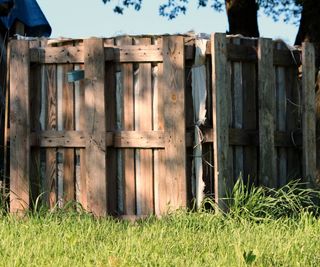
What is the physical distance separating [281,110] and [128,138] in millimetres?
1992

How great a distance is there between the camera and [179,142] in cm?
892

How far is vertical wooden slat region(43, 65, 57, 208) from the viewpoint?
30.4ft

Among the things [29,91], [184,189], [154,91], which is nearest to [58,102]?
[29,91]

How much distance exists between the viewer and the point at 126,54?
914 cm

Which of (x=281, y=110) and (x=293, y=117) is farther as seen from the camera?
(x=293, y=117)

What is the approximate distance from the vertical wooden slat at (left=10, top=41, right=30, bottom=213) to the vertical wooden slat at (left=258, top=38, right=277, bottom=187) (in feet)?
8.54

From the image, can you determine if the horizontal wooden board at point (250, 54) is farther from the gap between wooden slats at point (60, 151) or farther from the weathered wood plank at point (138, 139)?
the gap between wooden slats at point (60, 151)

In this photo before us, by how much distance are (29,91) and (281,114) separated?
296 centimetres

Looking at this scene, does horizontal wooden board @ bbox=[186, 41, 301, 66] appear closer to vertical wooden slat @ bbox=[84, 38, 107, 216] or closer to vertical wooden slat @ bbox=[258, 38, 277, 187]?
vertical wooden slat @ bbox=[258, 38, 277, 187]

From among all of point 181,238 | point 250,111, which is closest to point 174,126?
point 250,111

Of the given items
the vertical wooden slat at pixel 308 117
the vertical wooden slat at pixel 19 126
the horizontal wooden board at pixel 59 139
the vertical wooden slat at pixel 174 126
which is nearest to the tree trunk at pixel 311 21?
the vertical wooden slat at pixel 308 117

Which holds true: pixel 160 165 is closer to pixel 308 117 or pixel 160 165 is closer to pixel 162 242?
pixel 308 117

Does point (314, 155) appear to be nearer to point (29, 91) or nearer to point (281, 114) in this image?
point (281, 114)

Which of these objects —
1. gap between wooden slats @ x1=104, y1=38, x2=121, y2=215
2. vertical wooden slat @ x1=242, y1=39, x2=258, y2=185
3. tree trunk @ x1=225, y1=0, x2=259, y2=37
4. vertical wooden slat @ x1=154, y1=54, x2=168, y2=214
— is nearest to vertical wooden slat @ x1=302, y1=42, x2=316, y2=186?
vertical wooden slat @ x1=242, y1=39, x2=258, y2=185
